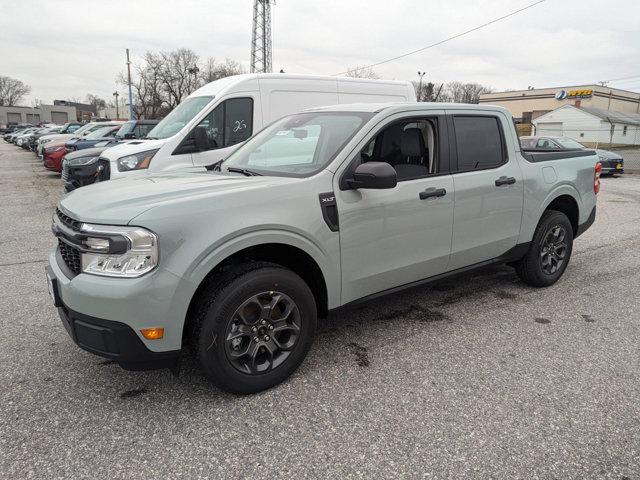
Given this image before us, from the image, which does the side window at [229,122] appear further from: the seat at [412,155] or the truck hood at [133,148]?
the seat at [412,155]

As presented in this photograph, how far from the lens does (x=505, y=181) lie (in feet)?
13.3

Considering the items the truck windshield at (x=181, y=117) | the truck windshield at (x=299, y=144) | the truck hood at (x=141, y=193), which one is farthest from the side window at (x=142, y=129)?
→ the truck hood at (x=141, y=193)

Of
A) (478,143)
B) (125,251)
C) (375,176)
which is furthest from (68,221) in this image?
(478,143)

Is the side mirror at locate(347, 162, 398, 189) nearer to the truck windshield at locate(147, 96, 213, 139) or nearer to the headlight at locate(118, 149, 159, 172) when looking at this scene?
the headlight at locate(118, 149, 159, 172)

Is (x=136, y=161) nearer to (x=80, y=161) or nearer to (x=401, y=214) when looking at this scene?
(x=80, y=161)

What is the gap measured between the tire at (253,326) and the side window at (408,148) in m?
1.15

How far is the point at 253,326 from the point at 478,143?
8.35ft

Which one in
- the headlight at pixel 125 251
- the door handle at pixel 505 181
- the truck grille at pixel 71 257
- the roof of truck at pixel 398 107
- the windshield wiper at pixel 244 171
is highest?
the roof of truck at pixel 398 107

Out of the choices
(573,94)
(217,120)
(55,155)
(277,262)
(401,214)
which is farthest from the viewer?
(573,94)

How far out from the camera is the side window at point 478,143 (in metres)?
3.85

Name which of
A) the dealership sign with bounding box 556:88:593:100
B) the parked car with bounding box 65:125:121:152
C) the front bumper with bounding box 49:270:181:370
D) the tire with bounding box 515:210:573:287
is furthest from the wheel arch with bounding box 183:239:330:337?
the dealership sign with bounding box 556:88:593:100

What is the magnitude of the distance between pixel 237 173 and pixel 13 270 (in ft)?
11.6

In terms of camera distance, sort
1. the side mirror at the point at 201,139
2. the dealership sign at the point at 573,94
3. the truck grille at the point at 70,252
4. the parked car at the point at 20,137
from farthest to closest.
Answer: the dealership sign at the point at 573,94, the parked car at the point at 20,137, the side mirror at the point at 201,139, the truck grille at the point at 70,252

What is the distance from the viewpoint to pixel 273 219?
2.75 metres
